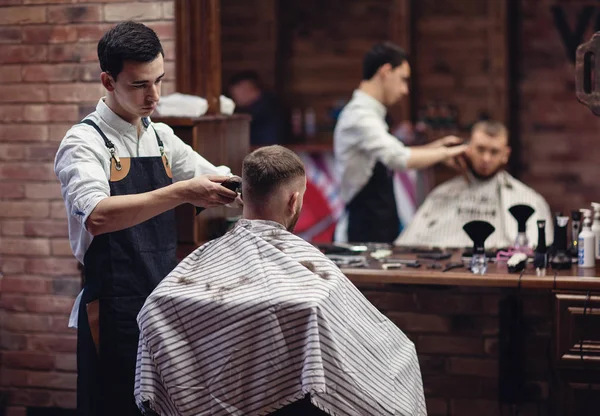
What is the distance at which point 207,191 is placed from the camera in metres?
2.49

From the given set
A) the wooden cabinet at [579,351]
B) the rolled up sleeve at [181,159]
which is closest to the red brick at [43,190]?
the rolled up sleeve at [181,159]

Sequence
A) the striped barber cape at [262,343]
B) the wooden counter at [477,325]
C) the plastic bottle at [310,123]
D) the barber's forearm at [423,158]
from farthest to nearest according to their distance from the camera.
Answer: the plastic bottle at [310,123] < the barber's forearm at [423,158] < the wooden counter at [477,325] < the striped barber cape at [262,343]

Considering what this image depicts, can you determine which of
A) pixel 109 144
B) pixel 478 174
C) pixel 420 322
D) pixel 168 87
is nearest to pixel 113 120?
pixel 109 144

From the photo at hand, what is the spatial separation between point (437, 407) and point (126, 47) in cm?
200

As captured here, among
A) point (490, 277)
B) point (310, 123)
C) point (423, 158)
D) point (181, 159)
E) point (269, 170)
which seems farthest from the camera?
point (310, 123)

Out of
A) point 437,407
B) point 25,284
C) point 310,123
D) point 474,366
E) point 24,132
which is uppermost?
point 310,123

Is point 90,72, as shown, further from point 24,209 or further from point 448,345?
point 448,345

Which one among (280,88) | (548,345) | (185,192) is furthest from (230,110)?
(280,88)

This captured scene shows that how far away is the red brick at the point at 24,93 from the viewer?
368 cm

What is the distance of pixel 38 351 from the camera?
3793 mm

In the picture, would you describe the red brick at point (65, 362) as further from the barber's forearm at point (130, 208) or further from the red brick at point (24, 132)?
the barber's forearm at point (130, 208)

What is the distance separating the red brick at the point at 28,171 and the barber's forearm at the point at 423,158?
5.62 ft

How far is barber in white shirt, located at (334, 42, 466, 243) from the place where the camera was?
4.50m

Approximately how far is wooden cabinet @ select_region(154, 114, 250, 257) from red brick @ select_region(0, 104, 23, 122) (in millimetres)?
710
